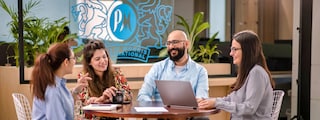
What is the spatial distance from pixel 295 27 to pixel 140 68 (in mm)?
1885

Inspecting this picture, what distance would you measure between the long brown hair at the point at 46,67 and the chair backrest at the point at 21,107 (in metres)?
0.62

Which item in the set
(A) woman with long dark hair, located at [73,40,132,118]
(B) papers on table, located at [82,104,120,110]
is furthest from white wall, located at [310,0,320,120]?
(B) papers on table, located at [82,104,120,110]

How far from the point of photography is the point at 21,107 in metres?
3.67

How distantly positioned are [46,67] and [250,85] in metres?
1.28

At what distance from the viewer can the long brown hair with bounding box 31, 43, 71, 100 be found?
10.0 feet

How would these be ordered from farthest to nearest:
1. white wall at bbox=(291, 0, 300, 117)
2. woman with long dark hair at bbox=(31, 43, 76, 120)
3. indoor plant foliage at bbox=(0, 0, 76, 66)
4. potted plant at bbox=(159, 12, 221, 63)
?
white wall at bbox=(291, 0, 300, 117)
potted plant at bbox=(159, 12, 221, 63)
indoor plant foliage at bbox=(0, 0, 76, 66)
woman with long dark hair at bbox=(31, 43, 76, 120)

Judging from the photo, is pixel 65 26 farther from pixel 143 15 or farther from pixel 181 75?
pixel 181 75

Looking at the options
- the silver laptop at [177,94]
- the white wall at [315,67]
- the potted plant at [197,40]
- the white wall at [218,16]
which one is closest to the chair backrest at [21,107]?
the silver laptop at [177,94]

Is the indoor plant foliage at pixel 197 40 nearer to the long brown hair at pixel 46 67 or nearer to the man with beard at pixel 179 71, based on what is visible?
the man with beard at pixel 179 71

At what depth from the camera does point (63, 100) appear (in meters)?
3.10

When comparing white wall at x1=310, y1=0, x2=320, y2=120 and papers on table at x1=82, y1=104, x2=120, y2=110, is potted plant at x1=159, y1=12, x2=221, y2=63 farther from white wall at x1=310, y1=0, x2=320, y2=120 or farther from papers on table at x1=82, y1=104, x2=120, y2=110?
papers on table at x1=82, y1=104, x2=120, y2=110

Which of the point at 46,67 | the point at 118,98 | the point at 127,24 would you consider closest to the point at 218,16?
the point at 127,24

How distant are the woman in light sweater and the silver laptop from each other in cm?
19

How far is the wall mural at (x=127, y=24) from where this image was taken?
5.28 m
